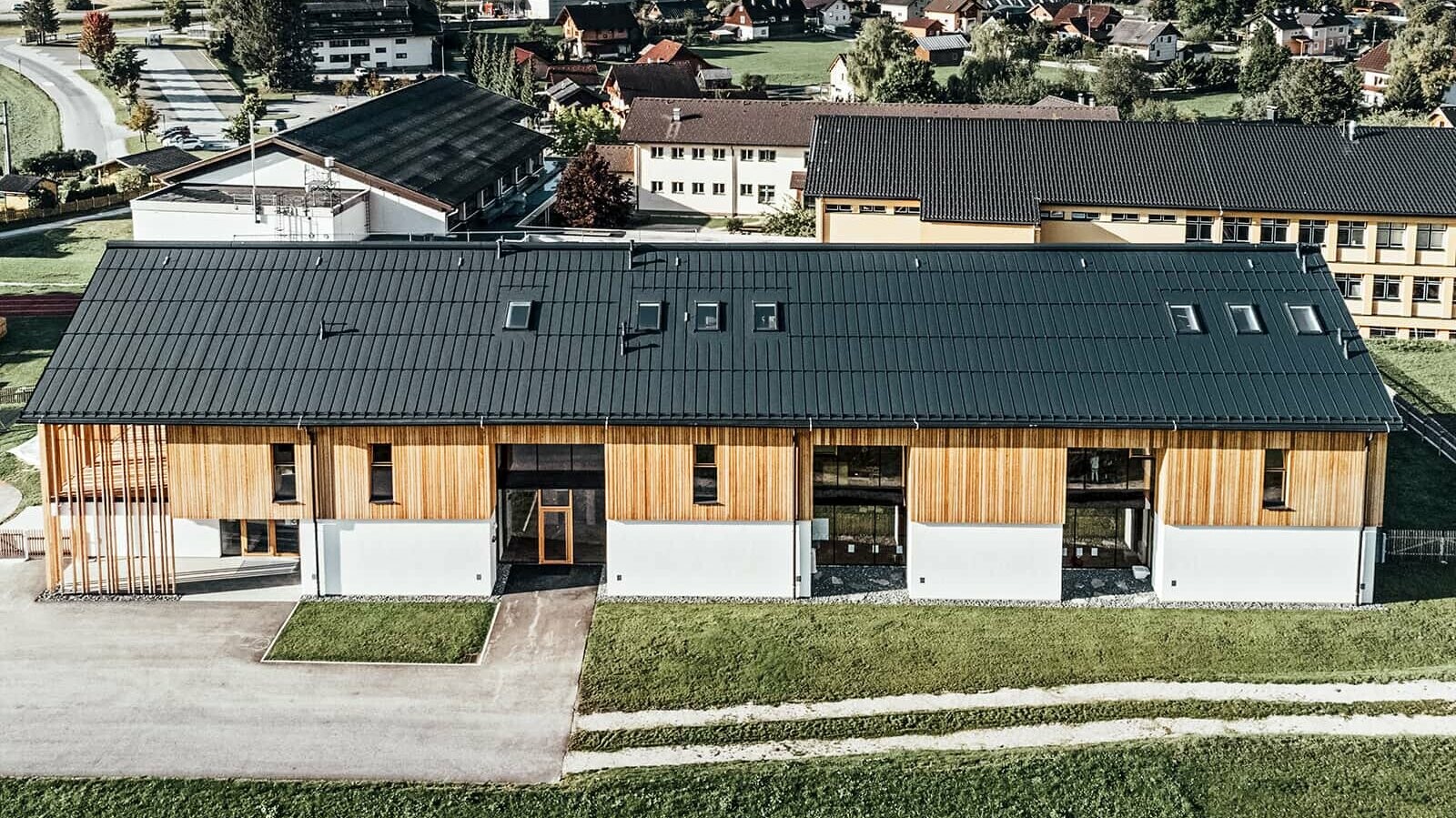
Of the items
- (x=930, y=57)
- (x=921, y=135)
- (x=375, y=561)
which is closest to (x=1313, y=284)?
(x=375, y=561)

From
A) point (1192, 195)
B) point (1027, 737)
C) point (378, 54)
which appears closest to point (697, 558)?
point (1027, 737)

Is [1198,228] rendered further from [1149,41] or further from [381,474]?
[1149,41]

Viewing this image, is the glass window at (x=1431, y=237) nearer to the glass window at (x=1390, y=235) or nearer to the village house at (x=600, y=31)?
the glass window at (x=1390, y=235)

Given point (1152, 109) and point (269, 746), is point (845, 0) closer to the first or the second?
point (1152, 109)

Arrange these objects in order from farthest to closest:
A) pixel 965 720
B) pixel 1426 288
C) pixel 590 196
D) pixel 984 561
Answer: pixel 590 196 → pixel 1426 288 → pixel 984 561 → pixel 965 720

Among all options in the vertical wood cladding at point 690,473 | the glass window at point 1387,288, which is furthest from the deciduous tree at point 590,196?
the vertical wood cladding at point 690,473

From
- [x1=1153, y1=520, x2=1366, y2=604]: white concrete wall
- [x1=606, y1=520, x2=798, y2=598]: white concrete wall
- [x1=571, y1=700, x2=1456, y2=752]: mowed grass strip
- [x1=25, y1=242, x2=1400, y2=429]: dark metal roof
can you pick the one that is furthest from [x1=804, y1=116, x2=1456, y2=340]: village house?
[x1=571, y1=700, x2=1456, y2=752]: mowed grass strip
